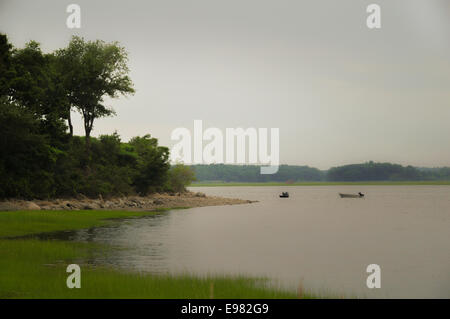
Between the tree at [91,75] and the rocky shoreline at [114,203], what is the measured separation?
13846 mm

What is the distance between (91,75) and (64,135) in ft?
62.4

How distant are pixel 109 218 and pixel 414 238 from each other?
35.8 m

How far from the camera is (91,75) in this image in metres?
74.8

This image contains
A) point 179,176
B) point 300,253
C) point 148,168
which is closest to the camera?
point 300,253

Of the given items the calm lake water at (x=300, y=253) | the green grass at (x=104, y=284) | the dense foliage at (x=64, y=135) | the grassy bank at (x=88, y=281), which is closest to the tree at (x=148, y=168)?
the dense foliage at (x=64, y=135)

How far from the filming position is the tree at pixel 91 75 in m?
74.5

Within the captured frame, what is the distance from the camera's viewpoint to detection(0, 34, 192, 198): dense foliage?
51.1 m

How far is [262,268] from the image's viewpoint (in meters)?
25.7

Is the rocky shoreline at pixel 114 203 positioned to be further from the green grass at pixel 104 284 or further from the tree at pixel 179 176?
the green grass at pixel 104 284

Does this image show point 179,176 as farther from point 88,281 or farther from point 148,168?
point 88,281

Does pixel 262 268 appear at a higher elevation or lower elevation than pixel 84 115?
lower

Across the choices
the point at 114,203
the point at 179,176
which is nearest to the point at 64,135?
the point at 114,203
